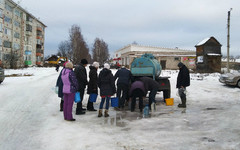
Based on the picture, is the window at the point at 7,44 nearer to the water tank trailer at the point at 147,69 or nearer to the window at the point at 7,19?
the window at the point at 7,19

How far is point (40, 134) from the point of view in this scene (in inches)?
204

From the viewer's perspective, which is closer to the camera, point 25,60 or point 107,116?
point 107,116

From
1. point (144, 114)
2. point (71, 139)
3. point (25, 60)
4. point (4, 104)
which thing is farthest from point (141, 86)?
point (25, 60)

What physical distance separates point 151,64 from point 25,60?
5631 centimetres

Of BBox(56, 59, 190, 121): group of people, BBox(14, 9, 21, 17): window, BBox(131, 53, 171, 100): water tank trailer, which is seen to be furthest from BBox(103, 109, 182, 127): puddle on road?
BBox(14, 9, 21, 17): window

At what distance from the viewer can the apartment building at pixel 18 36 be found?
4388cm

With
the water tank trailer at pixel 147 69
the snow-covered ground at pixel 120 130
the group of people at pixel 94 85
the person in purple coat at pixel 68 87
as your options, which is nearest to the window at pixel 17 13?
the water tank trailer at pixel 147 69

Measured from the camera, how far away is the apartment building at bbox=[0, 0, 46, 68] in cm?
4388

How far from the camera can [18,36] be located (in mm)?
54281

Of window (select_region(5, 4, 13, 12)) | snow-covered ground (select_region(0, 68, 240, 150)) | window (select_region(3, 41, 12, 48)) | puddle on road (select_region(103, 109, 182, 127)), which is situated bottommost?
puddle on road (select_region(103, 109, 182, 127))

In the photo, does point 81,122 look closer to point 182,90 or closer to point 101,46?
point 182,90

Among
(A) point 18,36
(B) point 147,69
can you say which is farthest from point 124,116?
(A) point 18,36

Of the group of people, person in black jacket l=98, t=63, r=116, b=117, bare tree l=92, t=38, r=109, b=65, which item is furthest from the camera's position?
bare tree l=92, t=38, r=109, b=65

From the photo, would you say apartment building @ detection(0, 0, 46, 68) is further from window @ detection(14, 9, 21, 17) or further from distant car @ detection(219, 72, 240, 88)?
distant car @ detection(219, 72, 240, 88)
